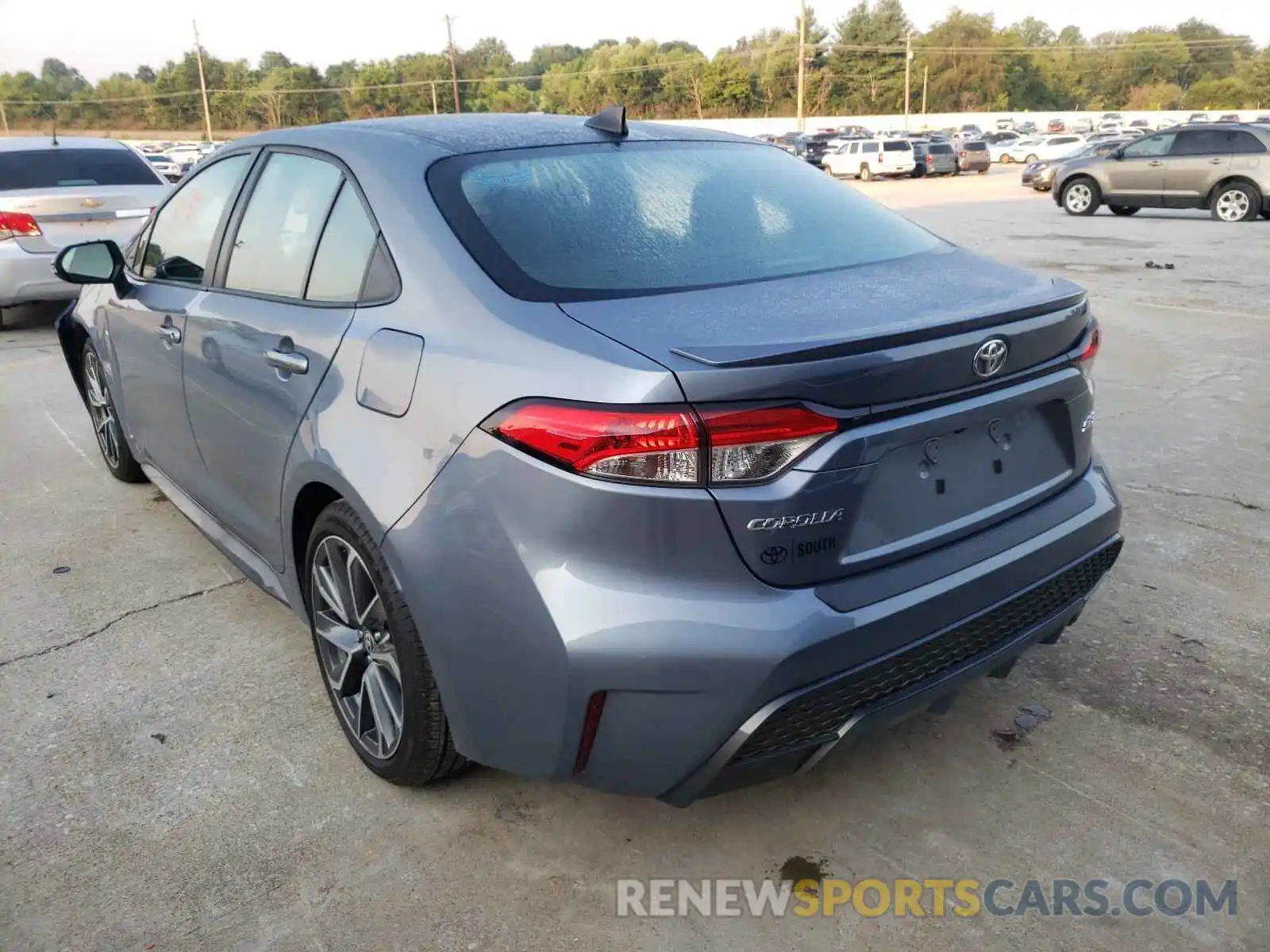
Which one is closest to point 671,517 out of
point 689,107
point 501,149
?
point 501,149

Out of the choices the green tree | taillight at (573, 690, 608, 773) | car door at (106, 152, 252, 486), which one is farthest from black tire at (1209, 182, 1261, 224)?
the green tree

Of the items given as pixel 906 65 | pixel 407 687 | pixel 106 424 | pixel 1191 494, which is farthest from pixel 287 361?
pixel 906 65

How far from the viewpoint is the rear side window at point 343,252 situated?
8.31ft

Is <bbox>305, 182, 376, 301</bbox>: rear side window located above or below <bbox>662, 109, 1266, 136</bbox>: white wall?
below

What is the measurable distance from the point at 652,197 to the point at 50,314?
10103mm

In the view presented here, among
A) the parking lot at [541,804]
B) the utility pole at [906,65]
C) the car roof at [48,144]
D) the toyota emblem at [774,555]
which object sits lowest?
the parking lot at [541,804]

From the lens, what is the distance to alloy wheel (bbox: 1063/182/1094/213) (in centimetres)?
1886

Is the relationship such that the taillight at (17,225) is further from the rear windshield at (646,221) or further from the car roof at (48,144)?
the rear windshield at (646,221)

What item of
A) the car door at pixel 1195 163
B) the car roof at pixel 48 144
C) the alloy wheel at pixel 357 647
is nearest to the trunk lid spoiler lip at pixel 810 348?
the alloy wheel at pixel 357 647

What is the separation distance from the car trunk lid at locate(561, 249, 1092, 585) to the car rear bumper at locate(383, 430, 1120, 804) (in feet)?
0.24

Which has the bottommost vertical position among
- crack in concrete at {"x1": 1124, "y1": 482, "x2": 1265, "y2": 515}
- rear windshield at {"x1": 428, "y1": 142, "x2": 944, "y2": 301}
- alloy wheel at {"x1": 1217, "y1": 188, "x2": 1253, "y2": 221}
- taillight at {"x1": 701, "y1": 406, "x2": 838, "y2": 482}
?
crack in concrete at {"x1": 1124, "y1": 482, "x2": 1265, "y2": 515}

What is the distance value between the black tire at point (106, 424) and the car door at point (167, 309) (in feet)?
1.93

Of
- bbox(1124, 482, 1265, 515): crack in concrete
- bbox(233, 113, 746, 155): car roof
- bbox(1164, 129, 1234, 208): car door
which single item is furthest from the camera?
bbox(1164, 129, 1234, 208): car door

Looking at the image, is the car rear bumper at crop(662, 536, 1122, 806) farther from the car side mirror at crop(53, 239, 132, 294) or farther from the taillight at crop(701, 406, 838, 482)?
the car side mirror at crop(53, 239, 132, 294)
